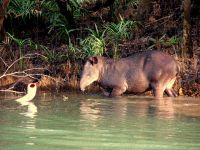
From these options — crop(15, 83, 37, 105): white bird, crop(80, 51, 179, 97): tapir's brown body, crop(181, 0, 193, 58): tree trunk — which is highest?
crop(181, 0, 193, 58): tree trunk

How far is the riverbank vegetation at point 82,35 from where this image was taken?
58.2ft

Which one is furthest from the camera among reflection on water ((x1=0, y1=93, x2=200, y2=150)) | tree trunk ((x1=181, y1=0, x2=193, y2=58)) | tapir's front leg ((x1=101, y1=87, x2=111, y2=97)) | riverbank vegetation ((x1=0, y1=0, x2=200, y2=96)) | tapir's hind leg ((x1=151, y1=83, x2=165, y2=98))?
tree trunk ((x1=181, y1=0, x2=193, y2=58))

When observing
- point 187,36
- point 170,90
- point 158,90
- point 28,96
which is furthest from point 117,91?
point 28,96

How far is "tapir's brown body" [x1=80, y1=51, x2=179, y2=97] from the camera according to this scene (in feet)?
54.2

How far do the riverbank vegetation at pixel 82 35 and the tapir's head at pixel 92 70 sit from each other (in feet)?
1.41

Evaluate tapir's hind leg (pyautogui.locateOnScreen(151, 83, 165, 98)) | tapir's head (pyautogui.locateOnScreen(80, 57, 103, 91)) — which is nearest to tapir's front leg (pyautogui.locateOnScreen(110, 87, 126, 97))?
tapir's head (pyautogui.locateOnScreen(80, 57, 103, 91))

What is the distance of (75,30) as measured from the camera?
70.2 ft

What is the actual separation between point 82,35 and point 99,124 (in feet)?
37.2

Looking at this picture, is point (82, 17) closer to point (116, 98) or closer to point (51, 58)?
point (51, 58)

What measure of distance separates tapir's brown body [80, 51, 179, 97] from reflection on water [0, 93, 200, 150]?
141 cm

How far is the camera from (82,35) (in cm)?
2155

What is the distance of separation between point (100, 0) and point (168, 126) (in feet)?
41.4

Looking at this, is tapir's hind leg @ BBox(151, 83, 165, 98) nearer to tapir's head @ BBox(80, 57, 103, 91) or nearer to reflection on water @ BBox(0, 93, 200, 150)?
reflection on water @ BBox(0, 93, 200, 150)

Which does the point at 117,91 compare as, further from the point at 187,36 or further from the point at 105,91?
the point at 187,36
